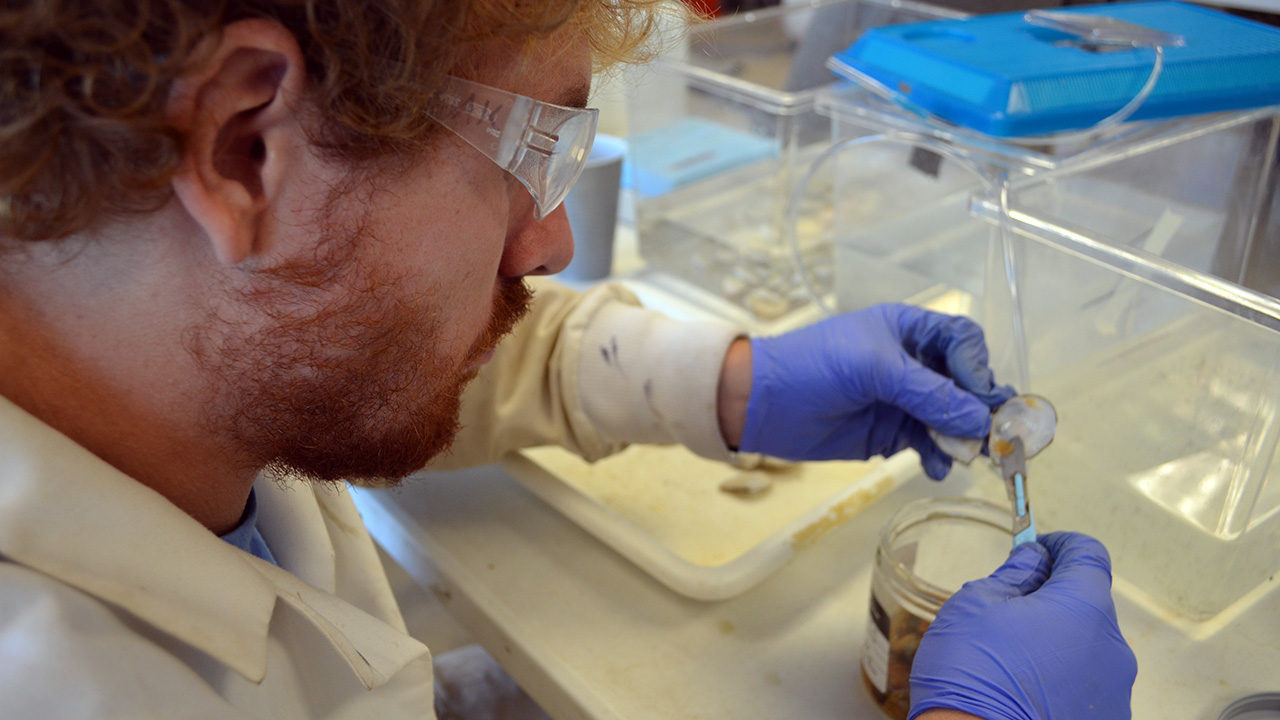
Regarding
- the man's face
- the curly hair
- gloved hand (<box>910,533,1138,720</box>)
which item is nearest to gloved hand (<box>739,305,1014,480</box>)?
gloved hand (<box>910,533,1138,720</box>)

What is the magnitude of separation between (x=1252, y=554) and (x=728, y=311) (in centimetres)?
67

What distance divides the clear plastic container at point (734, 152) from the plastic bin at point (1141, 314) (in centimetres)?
19

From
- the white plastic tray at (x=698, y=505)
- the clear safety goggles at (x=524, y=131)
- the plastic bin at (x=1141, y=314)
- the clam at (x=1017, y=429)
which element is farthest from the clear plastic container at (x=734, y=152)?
the clear safety goggles at (x=524, y=131)

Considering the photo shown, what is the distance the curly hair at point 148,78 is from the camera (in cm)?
38

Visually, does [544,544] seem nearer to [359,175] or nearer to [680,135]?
[359,175]

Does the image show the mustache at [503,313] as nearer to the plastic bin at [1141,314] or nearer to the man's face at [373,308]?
the man's face at [373,308]

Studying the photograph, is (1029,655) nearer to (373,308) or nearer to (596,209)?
(373,308)

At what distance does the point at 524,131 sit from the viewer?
518 millimetres

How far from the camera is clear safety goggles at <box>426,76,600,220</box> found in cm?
49

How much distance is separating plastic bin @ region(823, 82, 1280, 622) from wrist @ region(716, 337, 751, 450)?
0.24 meters

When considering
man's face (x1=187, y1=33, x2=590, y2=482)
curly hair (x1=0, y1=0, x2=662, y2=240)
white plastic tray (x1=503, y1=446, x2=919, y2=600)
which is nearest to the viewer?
curly hair (x1=0, y1=0, x2=662, y2=240)

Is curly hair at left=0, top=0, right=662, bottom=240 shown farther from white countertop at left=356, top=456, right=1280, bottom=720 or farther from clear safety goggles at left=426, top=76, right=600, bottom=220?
white countertop at left=356, top=456, right=1280, bottom=720

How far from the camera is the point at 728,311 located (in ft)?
3.86

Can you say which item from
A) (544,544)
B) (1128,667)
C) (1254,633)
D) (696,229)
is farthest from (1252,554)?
(696,229)
